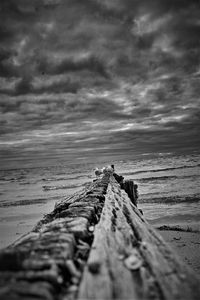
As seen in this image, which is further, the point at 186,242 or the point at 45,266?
the point at 186,242

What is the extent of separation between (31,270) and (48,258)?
0.10 meters

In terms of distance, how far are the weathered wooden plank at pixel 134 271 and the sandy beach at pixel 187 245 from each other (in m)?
3.65

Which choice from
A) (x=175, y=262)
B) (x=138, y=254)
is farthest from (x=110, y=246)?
(x=175, y=262)

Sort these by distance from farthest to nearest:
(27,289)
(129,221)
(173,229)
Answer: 1. (173,229)
2. (129,221)
3. (27,289)

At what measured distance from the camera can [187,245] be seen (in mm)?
5344

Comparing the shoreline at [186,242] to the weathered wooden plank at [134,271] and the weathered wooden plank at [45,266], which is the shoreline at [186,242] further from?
the weathered wooden plank at [45,266]

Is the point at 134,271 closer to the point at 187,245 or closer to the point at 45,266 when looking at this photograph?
the point at 45,266

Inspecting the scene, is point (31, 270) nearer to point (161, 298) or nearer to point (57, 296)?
point (57, 296)

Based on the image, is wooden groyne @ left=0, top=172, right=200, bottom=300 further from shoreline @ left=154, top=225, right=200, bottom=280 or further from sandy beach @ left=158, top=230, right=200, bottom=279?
sandy beach @ left=158, top=230, right=200, bottom=279

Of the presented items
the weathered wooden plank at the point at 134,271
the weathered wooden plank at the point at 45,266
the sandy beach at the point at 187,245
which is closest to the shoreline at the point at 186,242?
the sandy beach at the point at 187,245

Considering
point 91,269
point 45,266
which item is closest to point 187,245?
point 91,269

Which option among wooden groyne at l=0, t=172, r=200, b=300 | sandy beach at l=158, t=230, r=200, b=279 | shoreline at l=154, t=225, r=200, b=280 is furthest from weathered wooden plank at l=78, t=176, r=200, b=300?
sandy beach at l=158, t=230, r=200, b=279

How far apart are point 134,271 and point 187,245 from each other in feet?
17.7

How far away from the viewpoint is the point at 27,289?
2.35 ft
